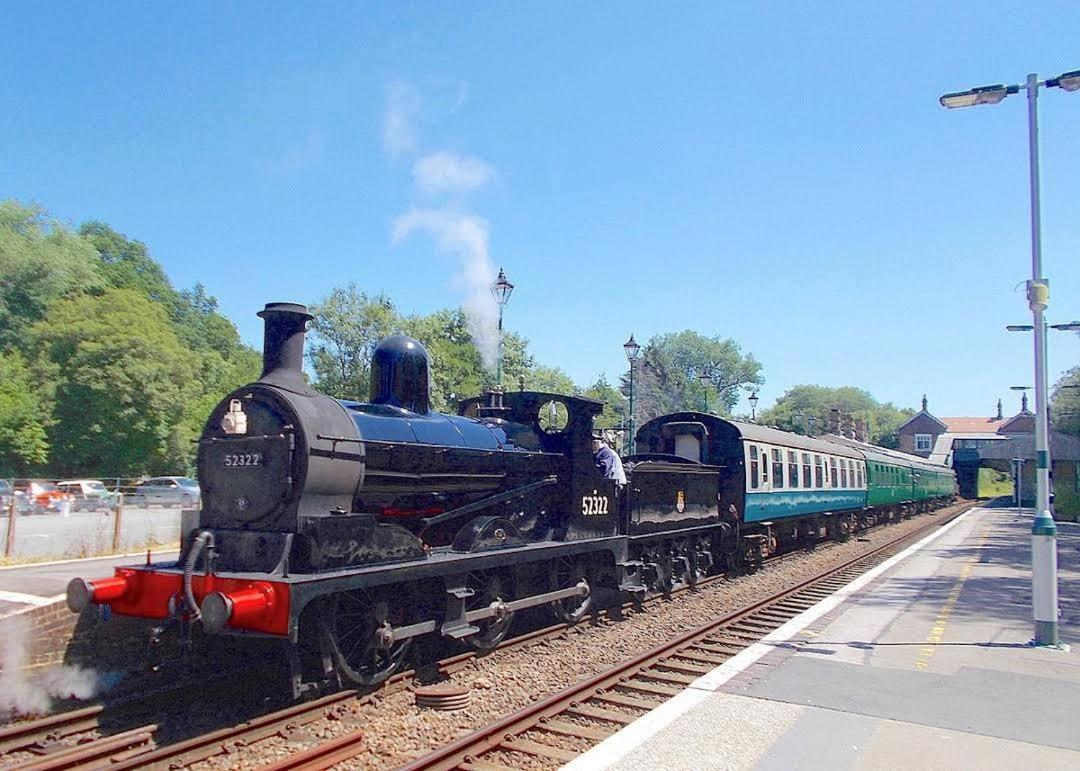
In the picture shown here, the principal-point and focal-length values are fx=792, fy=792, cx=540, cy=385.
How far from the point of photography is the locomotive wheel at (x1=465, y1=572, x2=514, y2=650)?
844 cm

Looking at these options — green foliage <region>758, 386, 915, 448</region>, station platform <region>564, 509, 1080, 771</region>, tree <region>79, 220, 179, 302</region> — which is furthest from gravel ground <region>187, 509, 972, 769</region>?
green foliage <region>758, 386, 915, 448</region>

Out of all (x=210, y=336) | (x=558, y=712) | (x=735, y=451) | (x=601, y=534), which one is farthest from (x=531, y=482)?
(x=210, y=336)

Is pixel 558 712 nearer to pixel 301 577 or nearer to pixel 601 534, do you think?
pixel 301 577

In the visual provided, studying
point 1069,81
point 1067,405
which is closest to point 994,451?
point 1067,405

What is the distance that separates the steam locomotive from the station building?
3350 centimetres

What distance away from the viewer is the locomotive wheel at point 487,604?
8.44 meters

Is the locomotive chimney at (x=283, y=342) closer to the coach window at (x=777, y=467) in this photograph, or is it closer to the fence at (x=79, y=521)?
the fence at (x=79, y=521)

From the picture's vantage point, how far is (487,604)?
28.0ft

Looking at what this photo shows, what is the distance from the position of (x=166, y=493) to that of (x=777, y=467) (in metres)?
20.4

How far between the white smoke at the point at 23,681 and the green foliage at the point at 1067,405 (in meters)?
47.3

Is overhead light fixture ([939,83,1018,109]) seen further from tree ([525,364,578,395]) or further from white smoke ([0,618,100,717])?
tree ([525,364,578,395])

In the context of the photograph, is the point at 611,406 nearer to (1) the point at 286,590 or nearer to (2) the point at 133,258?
(1) the point at 286,590

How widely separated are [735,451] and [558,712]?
9.48 m

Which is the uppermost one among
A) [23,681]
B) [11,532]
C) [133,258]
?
[133,258]
